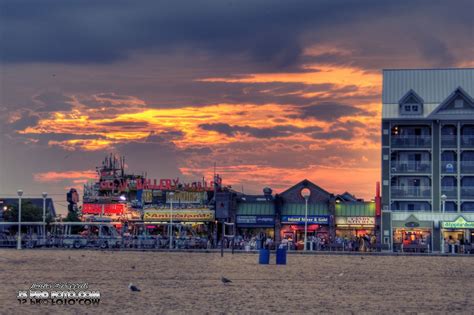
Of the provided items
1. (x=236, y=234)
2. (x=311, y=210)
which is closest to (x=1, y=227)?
(x=236, y=234)

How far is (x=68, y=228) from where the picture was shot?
116 meters

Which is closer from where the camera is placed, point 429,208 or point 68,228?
point 429,208

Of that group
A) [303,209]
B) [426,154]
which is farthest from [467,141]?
[303,209]

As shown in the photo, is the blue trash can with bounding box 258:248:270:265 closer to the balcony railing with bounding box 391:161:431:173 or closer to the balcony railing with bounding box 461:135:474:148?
the balcony railing with bounding box 391:161:431:173

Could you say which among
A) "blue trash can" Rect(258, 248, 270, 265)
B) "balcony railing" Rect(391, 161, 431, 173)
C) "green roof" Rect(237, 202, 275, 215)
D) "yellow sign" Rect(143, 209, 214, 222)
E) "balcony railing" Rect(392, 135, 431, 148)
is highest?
"balcony railing" Rect(392, 135, 431, 148)

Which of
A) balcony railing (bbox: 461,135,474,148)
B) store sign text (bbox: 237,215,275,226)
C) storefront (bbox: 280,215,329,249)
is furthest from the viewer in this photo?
store sign text (bbox: 237,215,275,226)

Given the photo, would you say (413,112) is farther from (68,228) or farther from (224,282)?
(224,282)

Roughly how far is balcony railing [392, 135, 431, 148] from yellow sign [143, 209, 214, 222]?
2197 centimetres

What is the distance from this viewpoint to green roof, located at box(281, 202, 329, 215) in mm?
102500

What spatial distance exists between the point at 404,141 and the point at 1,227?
53925 mm

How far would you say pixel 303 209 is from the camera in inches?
4050

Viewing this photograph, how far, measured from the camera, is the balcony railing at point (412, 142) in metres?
98.5

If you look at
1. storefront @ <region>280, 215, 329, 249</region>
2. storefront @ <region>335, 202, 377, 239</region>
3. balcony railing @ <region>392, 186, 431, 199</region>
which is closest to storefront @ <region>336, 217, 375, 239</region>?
storefront @ <region>335, 202, 377, 239</region>

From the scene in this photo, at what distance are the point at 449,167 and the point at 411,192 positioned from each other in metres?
4.41
